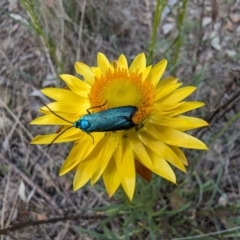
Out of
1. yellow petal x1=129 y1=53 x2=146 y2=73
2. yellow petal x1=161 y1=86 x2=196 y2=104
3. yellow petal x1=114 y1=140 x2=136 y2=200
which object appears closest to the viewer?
yellow petal x1=114 y1=140 x2=136 y2=200

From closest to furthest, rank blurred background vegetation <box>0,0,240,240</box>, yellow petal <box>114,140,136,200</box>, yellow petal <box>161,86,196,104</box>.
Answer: yellow petal <box>114,140,136,200</box>, yellow petal <box>161,86,196,104</box>, blurred background vegetation <box>0,0,240,240</box>

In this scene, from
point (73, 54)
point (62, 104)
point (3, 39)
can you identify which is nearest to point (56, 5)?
point (73, 54)

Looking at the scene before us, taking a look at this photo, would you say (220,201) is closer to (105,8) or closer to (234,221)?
(234,221)

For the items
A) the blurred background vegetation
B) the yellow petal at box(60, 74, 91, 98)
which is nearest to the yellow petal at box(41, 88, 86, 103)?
the yellow petal at box(60, 74, 91, 98)

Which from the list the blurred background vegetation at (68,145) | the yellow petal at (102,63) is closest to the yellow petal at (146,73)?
the yellow petal at (102,63)

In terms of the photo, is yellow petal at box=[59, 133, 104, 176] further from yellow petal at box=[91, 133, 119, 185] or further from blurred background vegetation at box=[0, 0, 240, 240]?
blurred background vegetation at box=[0, 0, 240, 240]

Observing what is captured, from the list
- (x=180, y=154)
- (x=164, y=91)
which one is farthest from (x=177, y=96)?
(x=180, y=154)

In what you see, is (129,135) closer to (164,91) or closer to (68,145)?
(164,91)

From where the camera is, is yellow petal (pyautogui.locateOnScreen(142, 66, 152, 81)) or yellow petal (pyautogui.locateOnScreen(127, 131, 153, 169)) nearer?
yellow petal (pyautogui.locateOnScreen(127, 131, 153, 169))
